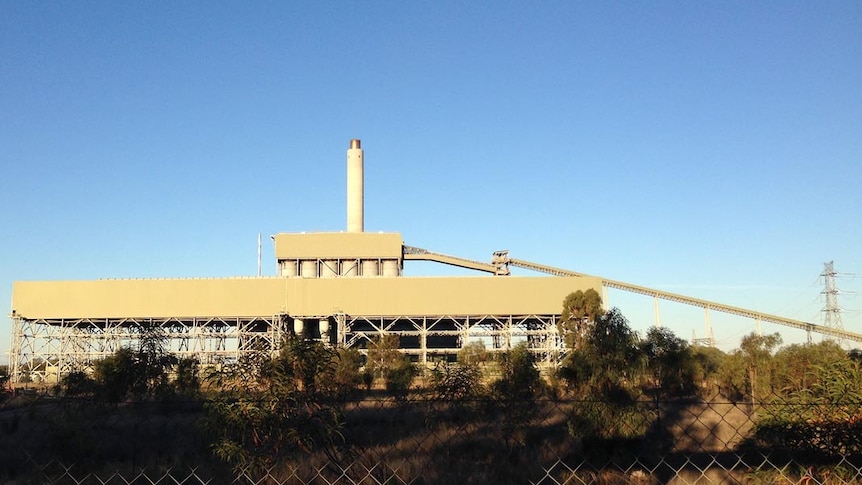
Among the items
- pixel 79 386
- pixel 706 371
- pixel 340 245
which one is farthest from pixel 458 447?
pixel 340 245

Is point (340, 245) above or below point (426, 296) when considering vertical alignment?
above

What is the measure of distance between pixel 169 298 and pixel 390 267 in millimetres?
18561

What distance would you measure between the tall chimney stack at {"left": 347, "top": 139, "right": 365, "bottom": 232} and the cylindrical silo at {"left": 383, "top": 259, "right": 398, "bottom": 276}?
5357 millimetres

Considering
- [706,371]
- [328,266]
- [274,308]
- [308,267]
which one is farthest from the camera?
[308,267]

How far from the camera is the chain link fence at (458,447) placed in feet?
24.8

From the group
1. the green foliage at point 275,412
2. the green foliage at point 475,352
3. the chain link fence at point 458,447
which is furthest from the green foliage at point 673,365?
the green foliage at point 275,412

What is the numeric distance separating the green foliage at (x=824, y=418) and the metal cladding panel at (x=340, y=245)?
51.6 m

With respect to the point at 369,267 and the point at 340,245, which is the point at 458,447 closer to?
the point at 369,267

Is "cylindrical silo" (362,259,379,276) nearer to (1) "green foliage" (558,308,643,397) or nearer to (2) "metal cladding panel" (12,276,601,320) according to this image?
(2) "metal cladding panel" (12,276,601,320)

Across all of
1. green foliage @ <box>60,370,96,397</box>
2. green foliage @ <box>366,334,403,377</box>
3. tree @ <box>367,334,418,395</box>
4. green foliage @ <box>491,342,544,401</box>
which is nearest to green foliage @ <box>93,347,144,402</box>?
green foliage @ <box>60,370,96,397</box>

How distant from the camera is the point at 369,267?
199 feet

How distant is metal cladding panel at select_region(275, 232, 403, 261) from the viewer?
6019 centimetres

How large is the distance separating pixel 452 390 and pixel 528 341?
41.0 m

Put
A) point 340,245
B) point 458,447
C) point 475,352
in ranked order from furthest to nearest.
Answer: point 340,245 < point 475,352 < point 458,447
